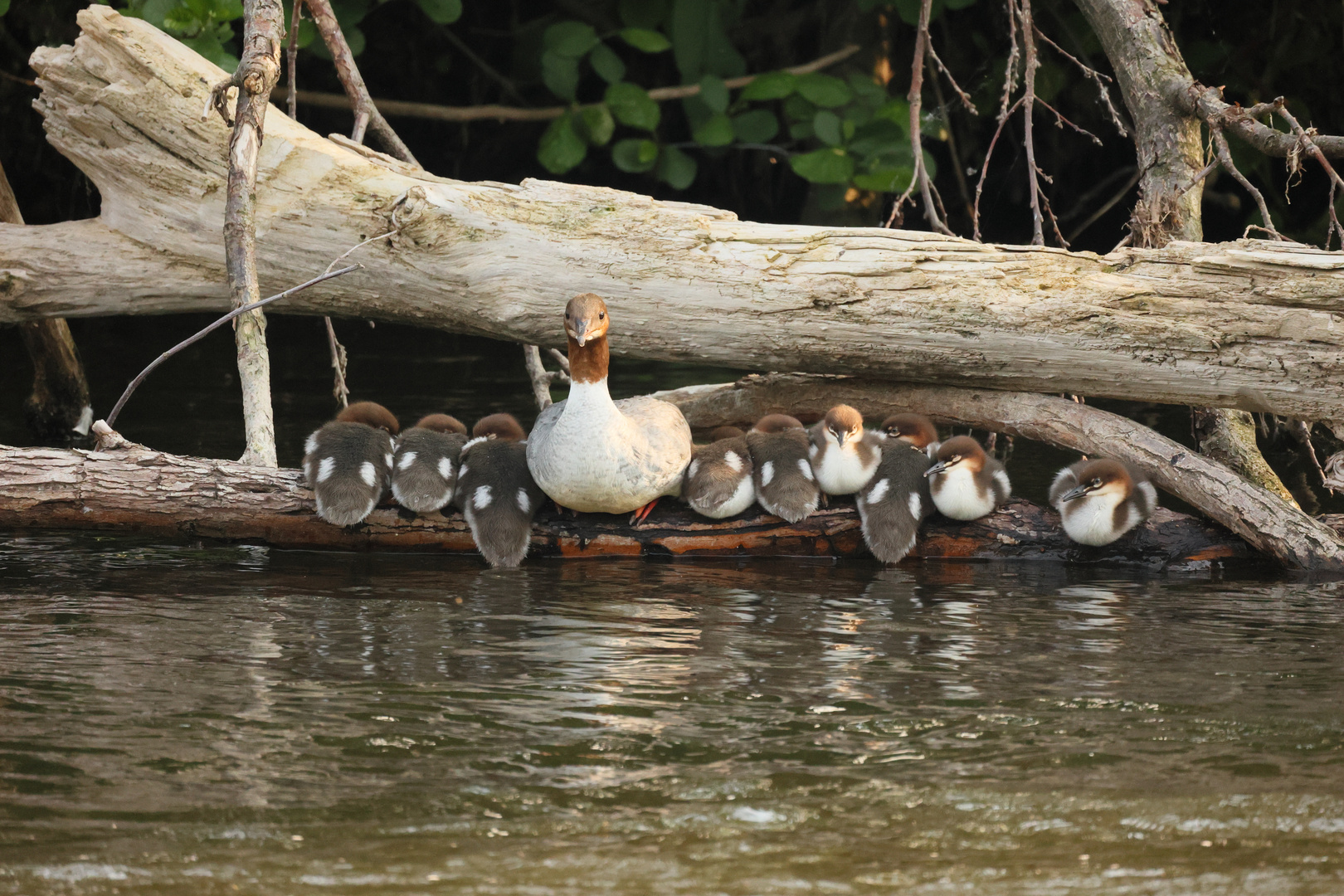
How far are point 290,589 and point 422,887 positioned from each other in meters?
2.48

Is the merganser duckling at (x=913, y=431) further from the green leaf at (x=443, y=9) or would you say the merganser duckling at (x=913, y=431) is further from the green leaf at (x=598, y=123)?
the green leaf at (x=443, y=9)

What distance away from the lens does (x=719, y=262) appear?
216 inches

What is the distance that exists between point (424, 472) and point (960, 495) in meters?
2.11

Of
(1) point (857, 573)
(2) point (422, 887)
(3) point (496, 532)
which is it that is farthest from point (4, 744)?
(1) point (857, 573)

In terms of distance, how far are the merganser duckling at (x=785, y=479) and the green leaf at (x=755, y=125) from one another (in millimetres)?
4542

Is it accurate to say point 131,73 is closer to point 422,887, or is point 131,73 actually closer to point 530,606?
point 530,606

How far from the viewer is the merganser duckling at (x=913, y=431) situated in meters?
5.66

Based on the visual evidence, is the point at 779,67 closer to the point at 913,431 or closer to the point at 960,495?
the point at 913,431

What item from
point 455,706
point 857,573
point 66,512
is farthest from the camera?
point 857,573

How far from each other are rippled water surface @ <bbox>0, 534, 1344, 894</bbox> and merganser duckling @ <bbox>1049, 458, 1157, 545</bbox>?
0.90 feet

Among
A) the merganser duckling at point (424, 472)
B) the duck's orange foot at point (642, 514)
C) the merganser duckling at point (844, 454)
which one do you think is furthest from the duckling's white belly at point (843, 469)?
the merganser duckling at point (424, 472)

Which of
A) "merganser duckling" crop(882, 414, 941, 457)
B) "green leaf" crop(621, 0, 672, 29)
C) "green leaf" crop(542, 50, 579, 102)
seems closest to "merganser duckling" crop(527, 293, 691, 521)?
"merganser duckling" crop(882, 414, 941, 457)

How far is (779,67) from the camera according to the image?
39.1ft

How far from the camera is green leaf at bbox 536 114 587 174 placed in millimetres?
9141
